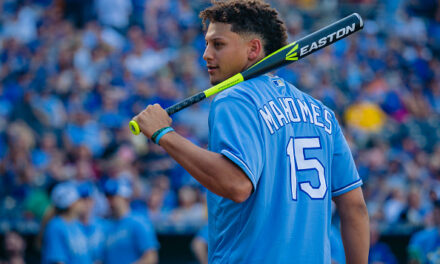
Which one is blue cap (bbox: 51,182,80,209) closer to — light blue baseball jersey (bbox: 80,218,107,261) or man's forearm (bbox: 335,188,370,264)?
light blue baseball jersey (bbox: 80,218,107,261)

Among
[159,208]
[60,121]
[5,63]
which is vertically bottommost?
[159,208]

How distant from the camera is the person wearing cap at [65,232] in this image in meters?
5.85

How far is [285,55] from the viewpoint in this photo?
2863 mm

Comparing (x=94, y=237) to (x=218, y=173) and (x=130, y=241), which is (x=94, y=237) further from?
(x=218, y=173)

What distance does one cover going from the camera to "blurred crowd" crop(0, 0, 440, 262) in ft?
26.8

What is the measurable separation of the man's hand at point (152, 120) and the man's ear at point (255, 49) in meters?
0.52

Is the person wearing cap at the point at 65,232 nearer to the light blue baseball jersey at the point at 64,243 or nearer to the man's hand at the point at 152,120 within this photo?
the light blue baseball jersey at the point at 64,243

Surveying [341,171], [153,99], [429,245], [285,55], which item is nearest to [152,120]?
[285,55]

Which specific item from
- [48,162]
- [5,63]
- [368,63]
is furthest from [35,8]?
[368,63]

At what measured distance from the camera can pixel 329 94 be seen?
1180 centimetres

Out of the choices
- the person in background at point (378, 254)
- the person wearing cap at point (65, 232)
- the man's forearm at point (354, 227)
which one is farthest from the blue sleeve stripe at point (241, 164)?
the person in background at point (378, 254)

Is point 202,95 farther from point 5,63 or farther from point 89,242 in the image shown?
point 5,63

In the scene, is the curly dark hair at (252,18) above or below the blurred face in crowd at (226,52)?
above

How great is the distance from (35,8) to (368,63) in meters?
7.27
